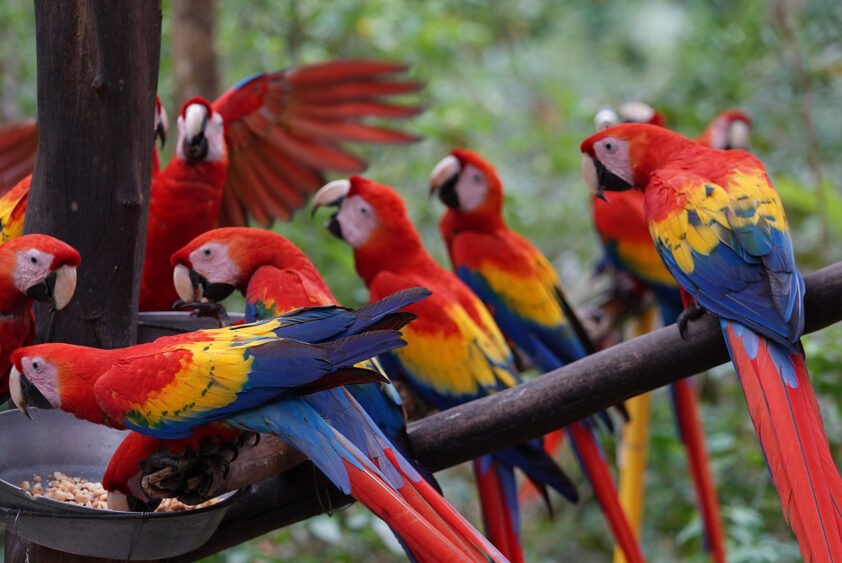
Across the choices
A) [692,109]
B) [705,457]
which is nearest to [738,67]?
[692,109]

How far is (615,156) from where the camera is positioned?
5.50 ft

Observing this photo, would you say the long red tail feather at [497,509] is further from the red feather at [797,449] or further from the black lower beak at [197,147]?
the black lower beak at [197,147]

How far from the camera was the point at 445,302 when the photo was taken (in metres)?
1.80

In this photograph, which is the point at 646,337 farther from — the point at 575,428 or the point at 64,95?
the point at 64,95

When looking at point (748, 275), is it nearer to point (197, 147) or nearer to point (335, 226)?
point (335, 226)

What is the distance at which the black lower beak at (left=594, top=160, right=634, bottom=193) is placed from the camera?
1.69 meters

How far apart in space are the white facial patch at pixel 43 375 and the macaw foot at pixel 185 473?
0.16 m

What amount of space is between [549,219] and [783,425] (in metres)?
2.28

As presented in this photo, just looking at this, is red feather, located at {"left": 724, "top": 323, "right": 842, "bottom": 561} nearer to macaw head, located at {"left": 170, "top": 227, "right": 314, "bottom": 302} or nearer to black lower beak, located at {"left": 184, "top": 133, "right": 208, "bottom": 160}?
macaw head, located at {"left": 170, "top": 227, "right": 314, "bottom": 302}

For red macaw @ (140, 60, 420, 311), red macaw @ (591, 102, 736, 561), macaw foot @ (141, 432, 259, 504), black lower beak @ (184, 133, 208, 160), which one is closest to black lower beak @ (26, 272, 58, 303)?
macaw foot @ (141, 432, 259, 504)

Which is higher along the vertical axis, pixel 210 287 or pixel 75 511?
pixel 210 287

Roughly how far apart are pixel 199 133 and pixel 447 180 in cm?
60

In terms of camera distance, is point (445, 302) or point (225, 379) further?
point (445, 302)

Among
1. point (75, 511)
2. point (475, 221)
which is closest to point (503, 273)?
point (475, 221)
